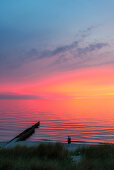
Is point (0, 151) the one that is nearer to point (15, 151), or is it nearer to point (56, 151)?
point (15, 151)

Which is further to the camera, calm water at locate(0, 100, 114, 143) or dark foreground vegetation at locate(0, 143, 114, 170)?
calm water at locate(0, 100, 114, 143)

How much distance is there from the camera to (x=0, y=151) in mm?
10102

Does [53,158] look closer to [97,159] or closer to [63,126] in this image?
[97,159]

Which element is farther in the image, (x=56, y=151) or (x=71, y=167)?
(x=56, y=151)

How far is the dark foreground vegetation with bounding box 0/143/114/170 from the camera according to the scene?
7117mm

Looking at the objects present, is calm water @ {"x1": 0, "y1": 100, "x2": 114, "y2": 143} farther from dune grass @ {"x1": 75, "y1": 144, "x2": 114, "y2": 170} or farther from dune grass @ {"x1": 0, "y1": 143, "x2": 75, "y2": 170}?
dune grass @ {"x1": 0, "y1": 143, "x2": 75, "y2": 170}

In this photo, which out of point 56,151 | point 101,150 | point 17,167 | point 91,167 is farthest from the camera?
point 101,150

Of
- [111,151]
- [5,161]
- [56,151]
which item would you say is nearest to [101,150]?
[111,151]

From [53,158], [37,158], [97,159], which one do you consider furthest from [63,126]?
[37,158]

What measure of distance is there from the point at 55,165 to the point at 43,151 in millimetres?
3056

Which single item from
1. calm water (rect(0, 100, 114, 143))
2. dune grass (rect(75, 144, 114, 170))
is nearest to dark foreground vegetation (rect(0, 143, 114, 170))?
dune grass (rect(75, 144, 114, 170))

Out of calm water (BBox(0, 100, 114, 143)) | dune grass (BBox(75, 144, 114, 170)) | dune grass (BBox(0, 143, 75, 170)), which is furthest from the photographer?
calm water (BBox(0, 100, 114, 143))

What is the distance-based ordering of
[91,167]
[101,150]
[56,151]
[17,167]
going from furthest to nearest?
[101,150]
[56,151]
[91,167]
[17,167]

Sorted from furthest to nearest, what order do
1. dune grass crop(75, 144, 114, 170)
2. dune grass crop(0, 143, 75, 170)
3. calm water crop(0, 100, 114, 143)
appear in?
calm water crop(0, 100, 114, 143) → dune grass crop(75, 144, 114, 170) → dune grass crop(0, 143, 75, 170)
